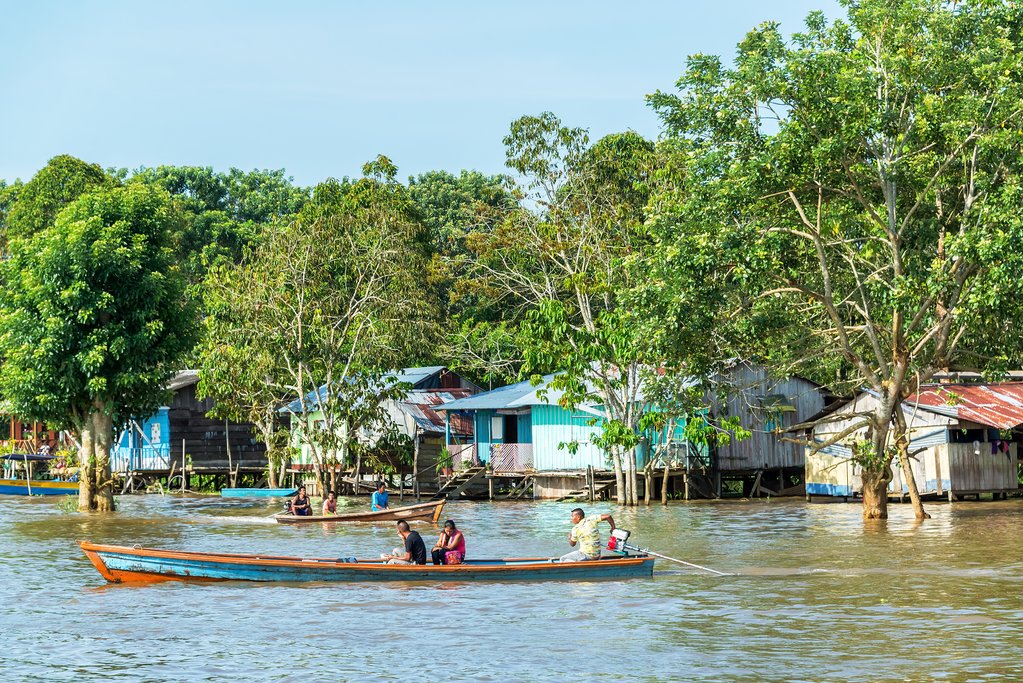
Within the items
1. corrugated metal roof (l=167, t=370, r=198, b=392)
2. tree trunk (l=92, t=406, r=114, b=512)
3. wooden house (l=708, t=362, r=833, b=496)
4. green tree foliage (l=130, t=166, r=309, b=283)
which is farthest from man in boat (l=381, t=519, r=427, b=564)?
green tree foliage (l=130, t=166, r=309, b=283)

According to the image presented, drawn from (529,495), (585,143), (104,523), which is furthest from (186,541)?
(585,143)

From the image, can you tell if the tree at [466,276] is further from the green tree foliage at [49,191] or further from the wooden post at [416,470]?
the green tree foliage at [49,191]

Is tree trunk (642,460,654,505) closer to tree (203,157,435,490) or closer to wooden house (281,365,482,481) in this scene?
wooden house (281,365,482,481)

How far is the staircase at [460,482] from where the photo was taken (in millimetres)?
50875

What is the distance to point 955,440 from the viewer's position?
138 ft

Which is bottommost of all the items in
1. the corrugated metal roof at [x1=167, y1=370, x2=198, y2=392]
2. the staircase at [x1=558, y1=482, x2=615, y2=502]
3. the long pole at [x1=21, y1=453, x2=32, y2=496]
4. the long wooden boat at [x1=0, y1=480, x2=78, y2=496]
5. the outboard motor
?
the outboard motor

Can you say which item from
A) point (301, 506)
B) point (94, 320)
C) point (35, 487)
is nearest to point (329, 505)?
point (301, 506)

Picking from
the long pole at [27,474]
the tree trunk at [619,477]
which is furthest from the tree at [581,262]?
the long pole at [27,474]

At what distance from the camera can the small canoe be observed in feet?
166

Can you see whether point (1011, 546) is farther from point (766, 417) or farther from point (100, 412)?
point (100, 412)

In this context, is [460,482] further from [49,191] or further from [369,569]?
[49,191]

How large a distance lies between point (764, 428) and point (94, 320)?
25271mm

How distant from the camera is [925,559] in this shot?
90.0 ft

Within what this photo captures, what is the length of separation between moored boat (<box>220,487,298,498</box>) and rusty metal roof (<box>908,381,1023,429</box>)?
78.8ft
